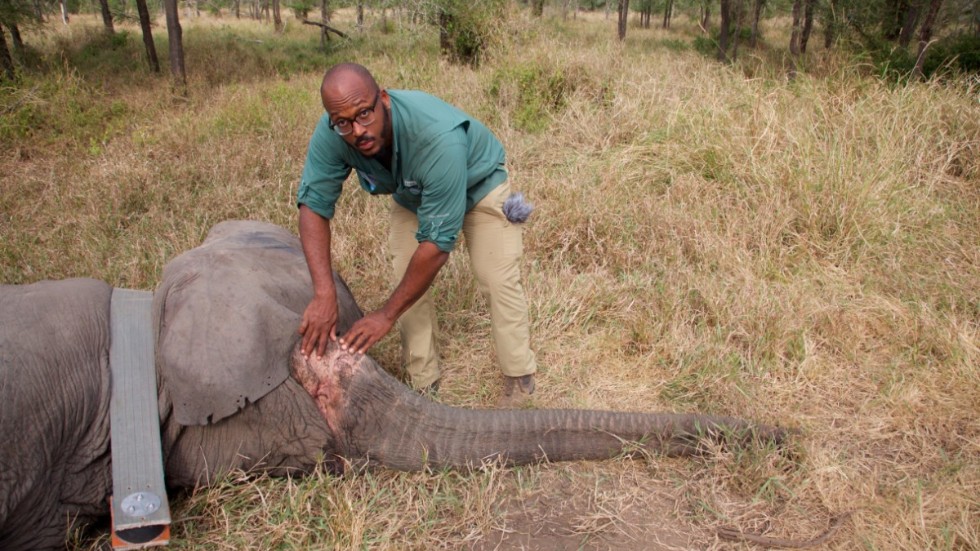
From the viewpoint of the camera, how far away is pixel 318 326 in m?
2.81

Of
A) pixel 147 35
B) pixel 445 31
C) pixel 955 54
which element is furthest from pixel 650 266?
pixel 147 35

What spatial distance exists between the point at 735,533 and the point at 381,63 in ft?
28.3

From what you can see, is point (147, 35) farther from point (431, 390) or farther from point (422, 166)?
point (422, 166)

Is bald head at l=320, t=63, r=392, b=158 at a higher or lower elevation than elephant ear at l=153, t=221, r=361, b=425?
higher

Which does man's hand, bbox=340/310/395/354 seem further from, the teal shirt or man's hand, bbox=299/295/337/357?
the teal shirt

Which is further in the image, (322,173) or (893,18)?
(893,18)

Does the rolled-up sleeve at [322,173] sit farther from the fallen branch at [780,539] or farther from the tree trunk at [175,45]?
the tree trunk at [175,45]

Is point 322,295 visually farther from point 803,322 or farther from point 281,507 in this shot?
point 803,322

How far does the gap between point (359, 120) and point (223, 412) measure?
1.24 metres

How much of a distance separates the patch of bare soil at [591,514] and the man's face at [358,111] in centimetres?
164

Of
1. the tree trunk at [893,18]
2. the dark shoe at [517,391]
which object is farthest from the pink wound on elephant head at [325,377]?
the tree trunk at [893,18]

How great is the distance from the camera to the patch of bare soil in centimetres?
292

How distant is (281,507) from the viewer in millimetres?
2949

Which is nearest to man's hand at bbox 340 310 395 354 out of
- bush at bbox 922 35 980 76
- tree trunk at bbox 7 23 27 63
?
bush at bbox 922 35 980 76
